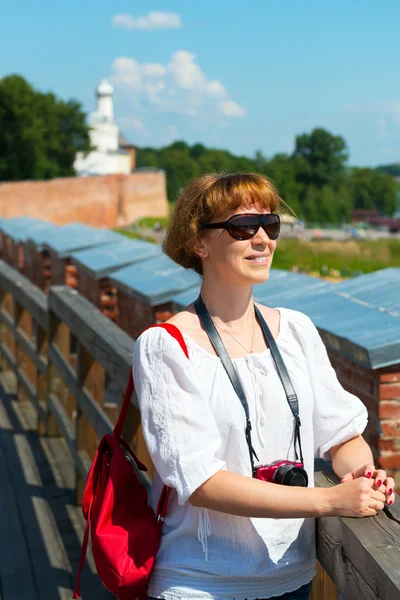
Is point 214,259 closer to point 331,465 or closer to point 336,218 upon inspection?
point 331,465

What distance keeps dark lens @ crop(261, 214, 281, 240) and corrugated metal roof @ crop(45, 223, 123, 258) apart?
6.50 m

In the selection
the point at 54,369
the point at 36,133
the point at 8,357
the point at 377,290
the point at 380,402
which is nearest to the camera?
the point at 380,402

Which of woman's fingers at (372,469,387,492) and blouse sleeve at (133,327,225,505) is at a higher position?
blouse sleeve at (133,327,225,505)

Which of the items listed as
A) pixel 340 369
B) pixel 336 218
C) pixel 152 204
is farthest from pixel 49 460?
pixel 336 218

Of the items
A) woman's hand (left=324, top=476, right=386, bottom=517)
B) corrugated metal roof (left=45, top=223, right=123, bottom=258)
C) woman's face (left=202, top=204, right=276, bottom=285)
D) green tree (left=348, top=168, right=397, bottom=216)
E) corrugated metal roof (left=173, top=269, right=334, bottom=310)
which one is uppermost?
woman's face (left=202, top=204, right=276, bottom=285)

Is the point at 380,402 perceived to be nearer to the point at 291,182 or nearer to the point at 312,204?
the point at 291,182

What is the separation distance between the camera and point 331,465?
2.09 m

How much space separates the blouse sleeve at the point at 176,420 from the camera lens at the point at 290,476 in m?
0.12

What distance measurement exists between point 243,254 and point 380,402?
1545 mm

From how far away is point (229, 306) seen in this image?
1971 mm

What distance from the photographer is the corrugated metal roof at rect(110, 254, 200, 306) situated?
16.9 feet

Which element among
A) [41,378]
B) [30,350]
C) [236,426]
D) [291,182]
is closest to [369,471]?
[236,426]

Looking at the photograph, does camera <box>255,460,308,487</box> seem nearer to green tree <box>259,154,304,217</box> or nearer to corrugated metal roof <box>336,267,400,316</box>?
corrugated metal roof <box>336,267,400,316</box>

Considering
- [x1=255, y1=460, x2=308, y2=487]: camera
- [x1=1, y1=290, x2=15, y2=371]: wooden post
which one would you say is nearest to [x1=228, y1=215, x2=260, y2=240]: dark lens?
[x1=255, y1=460, x2=308, y2=487]: camera
